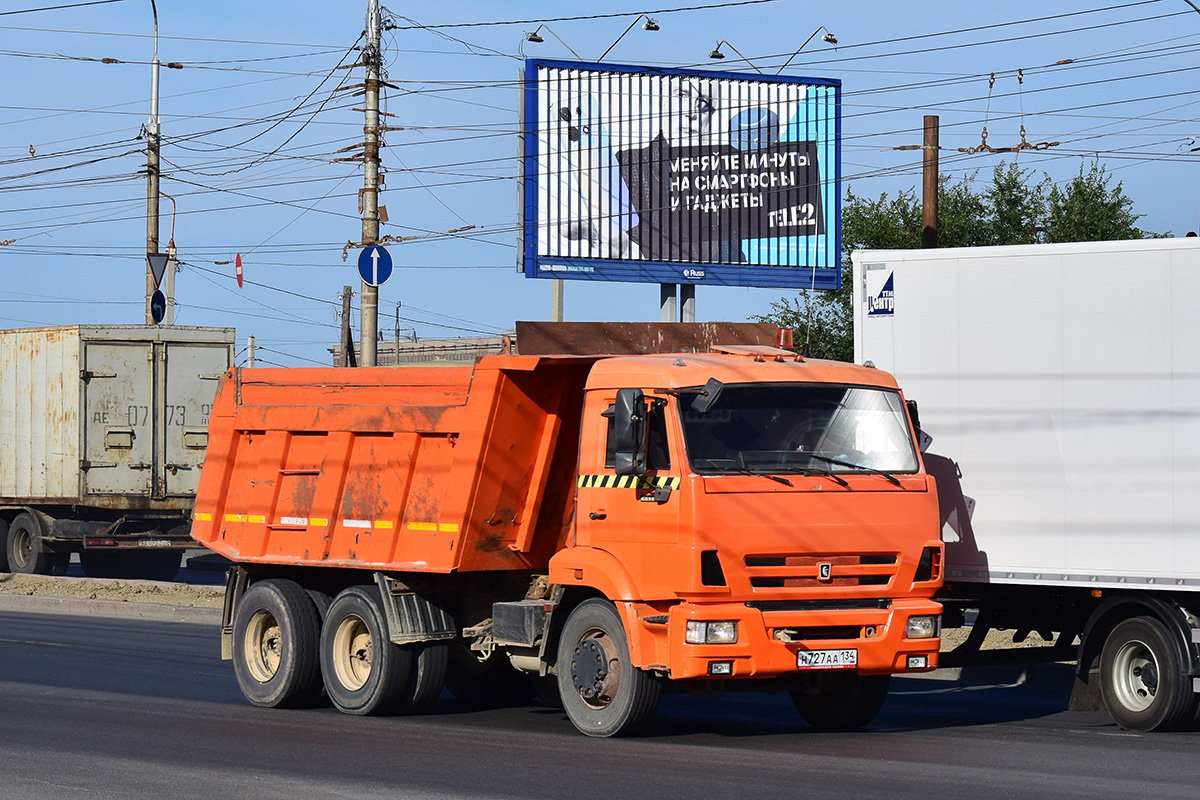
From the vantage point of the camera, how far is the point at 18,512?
27.7m

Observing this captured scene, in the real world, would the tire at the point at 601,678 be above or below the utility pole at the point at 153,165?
below

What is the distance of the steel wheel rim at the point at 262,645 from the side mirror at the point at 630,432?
14.0 feet

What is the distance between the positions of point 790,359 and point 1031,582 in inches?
97.2

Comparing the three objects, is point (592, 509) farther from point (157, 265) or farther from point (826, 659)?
point (157, 265)

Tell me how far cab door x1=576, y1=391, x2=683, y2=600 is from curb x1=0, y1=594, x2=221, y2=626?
35.5 feet

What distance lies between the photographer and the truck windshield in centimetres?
1127

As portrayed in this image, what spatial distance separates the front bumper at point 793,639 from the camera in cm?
1089

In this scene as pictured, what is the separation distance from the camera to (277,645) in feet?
46.8

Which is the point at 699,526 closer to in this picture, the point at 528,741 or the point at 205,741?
the point at 528,741

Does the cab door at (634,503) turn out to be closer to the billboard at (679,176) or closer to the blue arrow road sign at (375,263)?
the blue arrow road sign at (375,263)

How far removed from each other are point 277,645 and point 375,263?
1186cm

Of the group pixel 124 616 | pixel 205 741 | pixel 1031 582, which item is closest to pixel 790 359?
pixel 1031 582

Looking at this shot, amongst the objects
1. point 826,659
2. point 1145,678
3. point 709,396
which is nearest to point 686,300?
point 1145,678

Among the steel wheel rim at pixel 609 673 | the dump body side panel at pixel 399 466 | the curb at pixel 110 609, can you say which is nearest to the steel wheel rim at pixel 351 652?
the dump body side panel at pixel 399 466
